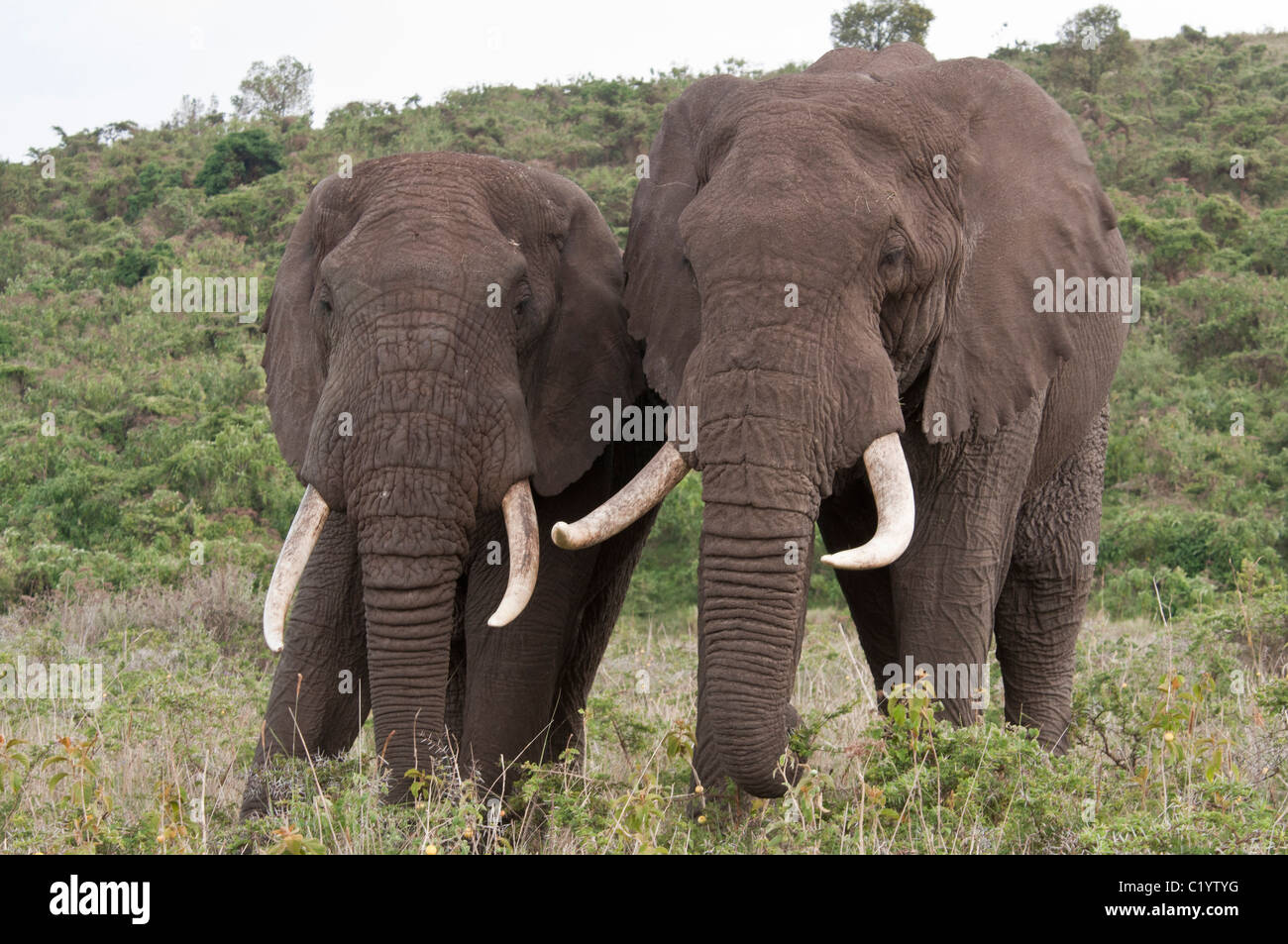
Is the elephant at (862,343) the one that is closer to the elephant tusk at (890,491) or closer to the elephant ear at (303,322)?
the elephant tusk at (890,491)

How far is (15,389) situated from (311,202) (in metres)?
22.2

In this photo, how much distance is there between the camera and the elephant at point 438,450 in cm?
597

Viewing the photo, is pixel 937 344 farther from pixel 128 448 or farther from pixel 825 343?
pixel 128 448

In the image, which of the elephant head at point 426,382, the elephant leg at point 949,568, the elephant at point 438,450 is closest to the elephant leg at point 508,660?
the elephant at point 438,450

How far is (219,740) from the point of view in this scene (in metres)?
8.46

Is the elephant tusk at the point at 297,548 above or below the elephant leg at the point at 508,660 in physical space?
above

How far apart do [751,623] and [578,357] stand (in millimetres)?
1884

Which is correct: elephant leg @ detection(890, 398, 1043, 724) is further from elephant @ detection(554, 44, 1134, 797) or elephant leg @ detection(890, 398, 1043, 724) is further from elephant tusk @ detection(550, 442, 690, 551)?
elephant tusk @ detection(550, 442, 690, 551)

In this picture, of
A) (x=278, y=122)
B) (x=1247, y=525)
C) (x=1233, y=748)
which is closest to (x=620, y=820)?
(x=1233, y=748)

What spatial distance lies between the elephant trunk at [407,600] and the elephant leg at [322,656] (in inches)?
29.8

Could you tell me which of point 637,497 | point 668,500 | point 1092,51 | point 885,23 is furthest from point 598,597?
point 1092,51

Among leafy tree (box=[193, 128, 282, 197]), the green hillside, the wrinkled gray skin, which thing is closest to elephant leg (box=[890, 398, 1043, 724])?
the wrinkled gray skin

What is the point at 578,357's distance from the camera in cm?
679

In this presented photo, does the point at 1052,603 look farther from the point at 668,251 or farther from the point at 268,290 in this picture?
the point at 268,290
